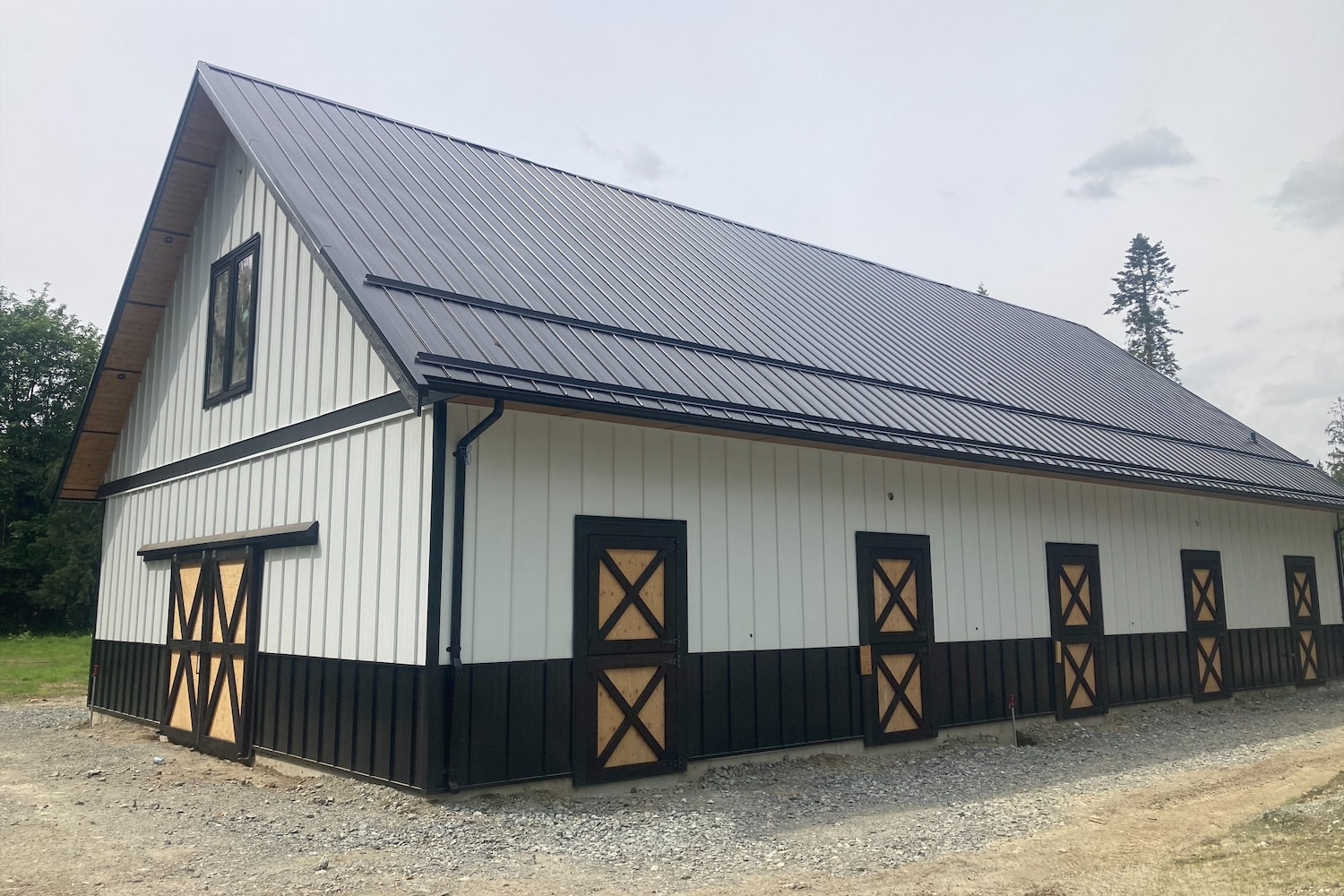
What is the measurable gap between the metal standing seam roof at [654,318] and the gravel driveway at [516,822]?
320 centimetres

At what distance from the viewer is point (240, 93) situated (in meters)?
12.1

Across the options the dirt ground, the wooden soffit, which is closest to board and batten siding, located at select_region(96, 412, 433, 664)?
the dirt ground

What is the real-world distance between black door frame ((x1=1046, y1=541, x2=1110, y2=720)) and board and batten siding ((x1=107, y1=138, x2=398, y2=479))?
906 centimetres

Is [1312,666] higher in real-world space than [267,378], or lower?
lower

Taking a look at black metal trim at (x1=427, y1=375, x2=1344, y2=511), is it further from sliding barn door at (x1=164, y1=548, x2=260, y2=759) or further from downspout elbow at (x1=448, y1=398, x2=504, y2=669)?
sliding barn door at (x1=164, y1=548, x2=260, y2=759)

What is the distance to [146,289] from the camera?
13.6 meters

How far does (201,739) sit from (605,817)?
5571mm

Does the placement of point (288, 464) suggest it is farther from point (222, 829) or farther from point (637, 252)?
point (637, 252)

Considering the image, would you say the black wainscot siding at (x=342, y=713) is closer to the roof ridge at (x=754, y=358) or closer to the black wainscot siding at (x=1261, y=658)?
the roof ridge at (x=754, y=358)

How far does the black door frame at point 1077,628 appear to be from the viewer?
13.5m

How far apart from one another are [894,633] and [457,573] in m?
5.45

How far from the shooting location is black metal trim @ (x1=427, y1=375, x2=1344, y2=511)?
824 cm

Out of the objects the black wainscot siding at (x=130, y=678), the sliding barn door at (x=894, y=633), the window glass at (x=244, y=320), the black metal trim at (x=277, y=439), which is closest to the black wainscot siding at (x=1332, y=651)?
the sliding barn door at (x=894, y=633)

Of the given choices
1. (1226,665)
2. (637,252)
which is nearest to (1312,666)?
(1226,665)
